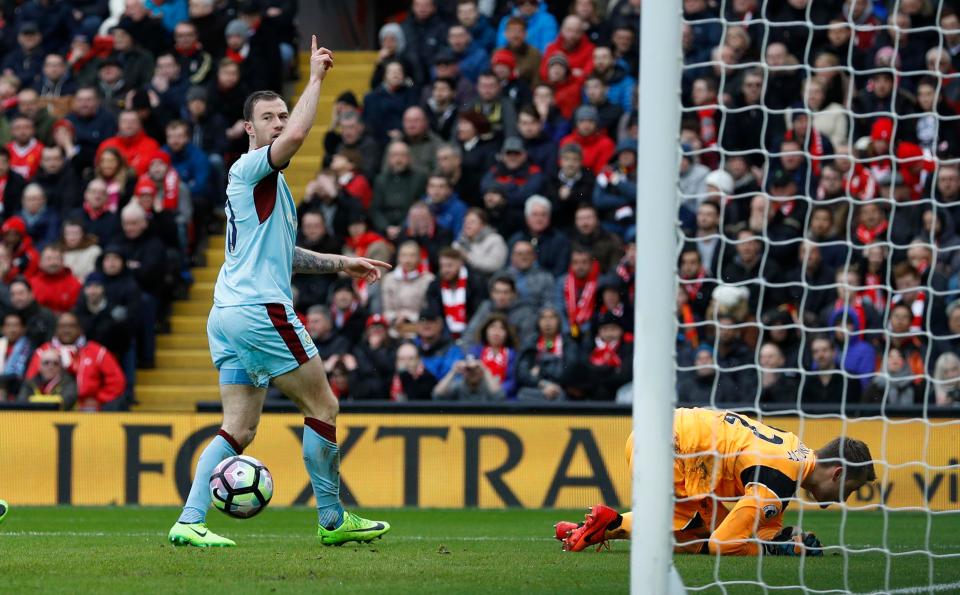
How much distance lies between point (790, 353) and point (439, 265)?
3.46 m

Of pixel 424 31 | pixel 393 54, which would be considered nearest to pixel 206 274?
pixel 393 54

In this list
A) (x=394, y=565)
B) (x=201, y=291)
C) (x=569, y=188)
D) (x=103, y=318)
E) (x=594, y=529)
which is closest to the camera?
(x=394, y=565)

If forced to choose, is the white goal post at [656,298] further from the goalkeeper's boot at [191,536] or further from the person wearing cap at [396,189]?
the person wearing cap at [396,189]

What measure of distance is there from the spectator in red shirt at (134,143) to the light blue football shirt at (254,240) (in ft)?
29.6

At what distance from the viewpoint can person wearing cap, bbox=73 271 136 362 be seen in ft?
47.8

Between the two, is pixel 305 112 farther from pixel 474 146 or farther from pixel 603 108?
pixel 603 108

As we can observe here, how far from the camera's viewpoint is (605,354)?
13492 mm

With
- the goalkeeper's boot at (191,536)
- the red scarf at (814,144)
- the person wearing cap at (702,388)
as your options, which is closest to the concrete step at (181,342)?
the person wearing cap at (702,388)

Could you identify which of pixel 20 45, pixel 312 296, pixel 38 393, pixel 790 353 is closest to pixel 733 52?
pixel 790 353

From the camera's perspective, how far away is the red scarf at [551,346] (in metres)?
13.5

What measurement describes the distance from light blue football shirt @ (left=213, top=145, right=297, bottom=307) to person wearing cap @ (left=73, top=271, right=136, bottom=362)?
7.38 m

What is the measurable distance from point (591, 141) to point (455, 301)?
7.91 feet

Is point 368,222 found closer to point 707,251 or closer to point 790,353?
point 707,251

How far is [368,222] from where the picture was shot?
Answer: 15297 mm
